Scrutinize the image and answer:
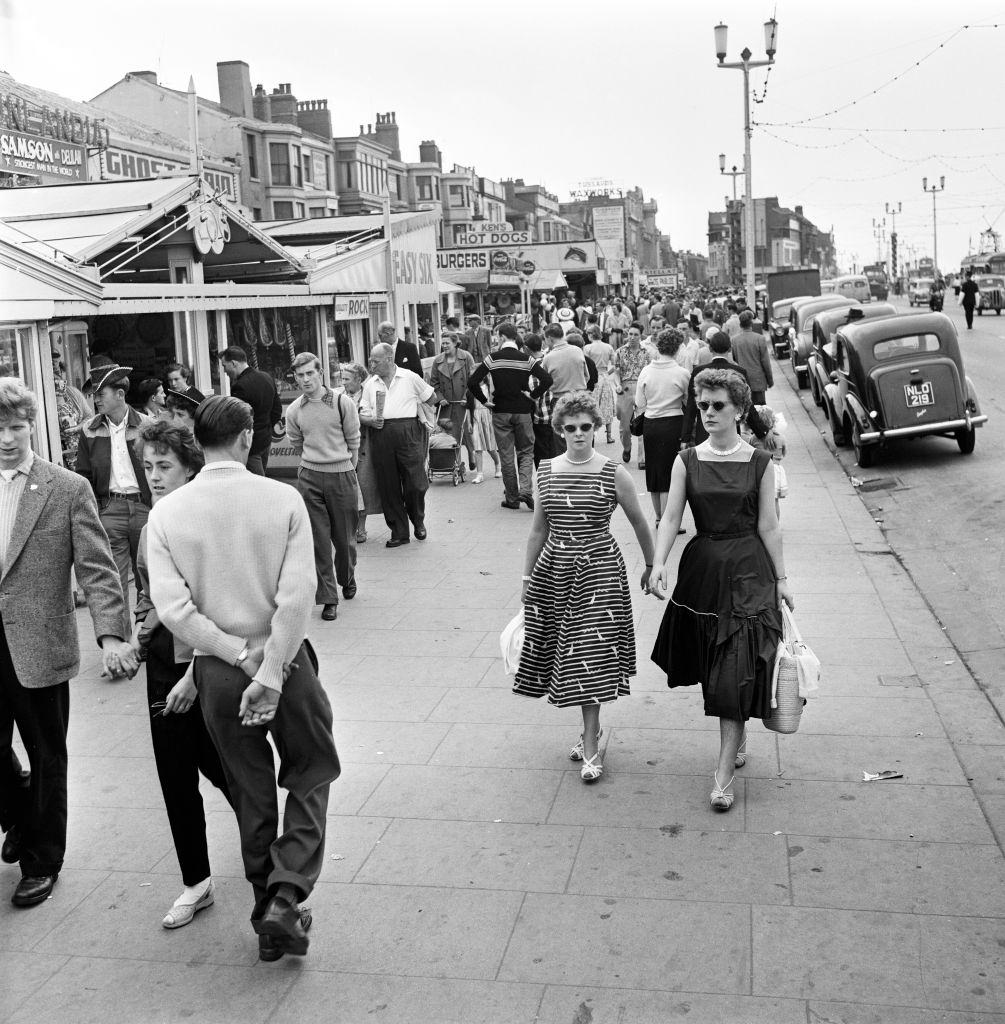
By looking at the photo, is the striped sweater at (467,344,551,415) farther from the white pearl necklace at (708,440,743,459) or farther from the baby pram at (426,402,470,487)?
the white pearl necklace at (708,440,743,459)

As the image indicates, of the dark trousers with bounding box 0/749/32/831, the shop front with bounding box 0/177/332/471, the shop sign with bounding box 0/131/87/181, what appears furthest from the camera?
the shop sign with bounding box 0/131/87/181

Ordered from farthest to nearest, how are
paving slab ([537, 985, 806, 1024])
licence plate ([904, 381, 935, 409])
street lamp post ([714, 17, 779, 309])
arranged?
street lamp post ([714, 17, 779, 309]) < licence plate ([904, 381, 935, 409]) < paving slab ([537, 985, 806, 1024])

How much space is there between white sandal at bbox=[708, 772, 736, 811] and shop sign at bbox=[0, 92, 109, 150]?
18.0 m

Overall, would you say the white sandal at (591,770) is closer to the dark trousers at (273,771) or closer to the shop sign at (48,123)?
the dark trousers at (273,771)

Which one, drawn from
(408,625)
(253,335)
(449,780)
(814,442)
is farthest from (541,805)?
(814,442)

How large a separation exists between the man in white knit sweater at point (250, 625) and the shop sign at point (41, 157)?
16616 mm

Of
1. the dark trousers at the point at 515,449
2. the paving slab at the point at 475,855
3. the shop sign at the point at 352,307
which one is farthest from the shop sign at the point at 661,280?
the paving slab at the point at 475,855

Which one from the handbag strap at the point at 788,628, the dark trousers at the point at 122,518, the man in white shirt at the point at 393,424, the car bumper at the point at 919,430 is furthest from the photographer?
the car bumper at the point at 919,430

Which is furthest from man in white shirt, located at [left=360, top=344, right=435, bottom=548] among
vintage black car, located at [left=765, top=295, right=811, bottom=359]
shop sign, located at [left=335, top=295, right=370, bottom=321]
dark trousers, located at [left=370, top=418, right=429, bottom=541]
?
vintage black car, located at [left=765, top=295, right=811, bottom=359]

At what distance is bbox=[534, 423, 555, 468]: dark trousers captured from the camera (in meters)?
12.5

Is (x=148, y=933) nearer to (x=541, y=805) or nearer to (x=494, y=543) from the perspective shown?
(x=541, y=805)

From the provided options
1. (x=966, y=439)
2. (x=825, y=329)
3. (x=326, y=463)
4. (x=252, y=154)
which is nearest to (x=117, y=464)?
(x=326, y=463)

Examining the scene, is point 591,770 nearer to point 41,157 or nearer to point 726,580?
point 726,580

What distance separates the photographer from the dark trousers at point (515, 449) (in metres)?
12.5
